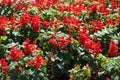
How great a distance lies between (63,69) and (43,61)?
1.66 feet

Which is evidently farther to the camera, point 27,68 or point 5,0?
point 5,0

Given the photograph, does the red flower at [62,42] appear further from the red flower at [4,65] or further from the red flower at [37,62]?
the red flower at [4,65]

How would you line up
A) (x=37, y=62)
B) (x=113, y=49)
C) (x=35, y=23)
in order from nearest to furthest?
(x=37, y=62), (x=113, y=49), (x=35, y=23)

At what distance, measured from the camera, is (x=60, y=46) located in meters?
4.48

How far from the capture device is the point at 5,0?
5582 millimetres

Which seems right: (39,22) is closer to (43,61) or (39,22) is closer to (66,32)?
(66,32)

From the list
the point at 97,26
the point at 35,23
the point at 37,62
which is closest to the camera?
the point at 37,62

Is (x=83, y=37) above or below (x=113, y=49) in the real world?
above

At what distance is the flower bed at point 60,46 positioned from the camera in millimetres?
4105

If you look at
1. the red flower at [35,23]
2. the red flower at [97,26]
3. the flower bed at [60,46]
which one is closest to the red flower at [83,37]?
the flower bed at [60,46]

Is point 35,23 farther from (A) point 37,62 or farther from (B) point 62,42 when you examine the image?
(A) point 37,62

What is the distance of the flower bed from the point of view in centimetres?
411

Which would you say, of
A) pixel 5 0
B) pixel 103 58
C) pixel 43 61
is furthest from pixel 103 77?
pixel 5 0

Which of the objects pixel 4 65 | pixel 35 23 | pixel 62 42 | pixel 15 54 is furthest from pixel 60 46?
pixel 4 65
